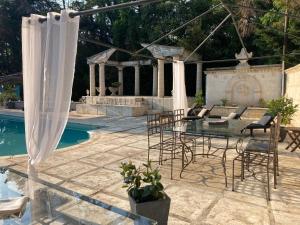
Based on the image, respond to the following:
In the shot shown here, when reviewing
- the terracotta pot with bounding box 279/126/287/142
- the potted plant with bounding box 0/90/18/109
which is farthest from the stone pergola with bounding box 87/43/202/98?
the potted plant with bounding box 0/90/18/109

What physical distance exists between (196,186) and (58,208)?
2428 mm

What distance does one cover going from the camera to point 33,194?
11.0 feet

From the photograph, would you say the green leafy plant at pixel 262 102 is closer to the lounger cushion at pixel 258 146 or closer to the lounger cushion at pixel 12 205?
the lounger cushion at pixel 258 146

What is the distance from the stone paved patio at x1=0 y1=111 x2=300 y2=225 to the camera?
3670 mm

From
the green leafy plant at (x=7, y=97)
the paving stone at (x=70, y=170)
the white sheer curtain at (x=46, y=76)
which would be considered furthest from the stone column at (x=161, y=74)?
the green leafy plant at (x=7, y=97)

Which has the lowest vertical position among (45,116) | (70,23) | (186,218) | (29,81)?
(186,218)

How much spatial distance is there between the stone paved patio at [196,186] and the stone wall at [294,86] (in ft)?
12.2

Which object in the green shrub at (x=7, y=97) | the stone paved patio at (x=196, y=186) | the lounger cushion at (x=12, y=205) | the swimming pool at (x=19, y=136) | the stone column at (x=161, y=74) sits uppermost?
the stone column at (x=161, y=74)

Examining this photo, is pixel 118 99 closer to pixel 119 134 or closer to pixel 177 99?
pixel 119 134

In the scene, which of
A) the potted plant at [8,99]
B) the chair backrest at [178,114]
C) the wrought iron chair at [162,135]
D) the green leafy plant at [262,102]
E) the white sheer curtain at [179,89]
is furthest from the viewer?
the potted plant at [8,99]

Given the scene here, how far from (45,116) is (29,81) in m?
0.45

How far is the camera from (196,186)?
471 centimetres

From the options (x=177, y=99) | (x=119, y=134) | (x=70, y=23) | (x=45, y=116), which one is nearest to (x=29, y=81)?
(x=45, y=116)

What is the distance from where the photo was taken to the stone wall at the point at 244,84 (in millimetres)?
13688
